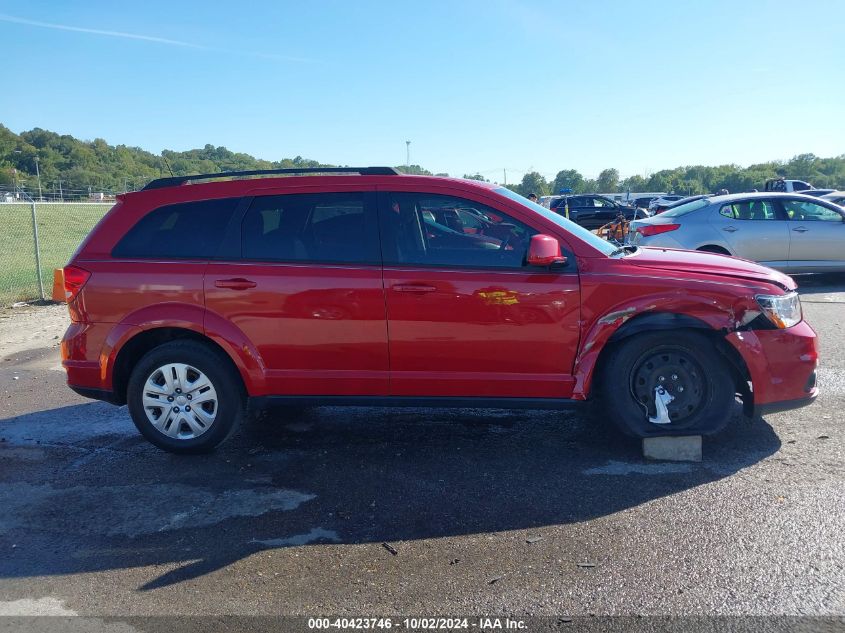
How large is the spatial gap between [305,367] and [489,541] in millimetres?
1894

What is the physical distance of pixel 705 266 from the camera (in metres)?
4.99

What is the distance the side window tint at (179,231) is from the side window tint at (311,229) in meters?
0.21

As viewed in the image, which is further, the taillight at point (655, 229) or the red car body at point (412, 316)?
the taillight at point (655, 229)

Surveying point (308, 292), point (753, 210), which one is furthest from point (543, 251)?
point (753, 210)

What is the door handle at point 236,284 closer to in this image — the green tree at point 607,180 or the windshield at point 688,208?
the windshield at point 688,208

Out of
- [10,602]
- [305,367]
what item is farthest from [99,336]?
[10,602]

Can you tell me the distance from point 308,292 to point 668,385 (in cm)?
253

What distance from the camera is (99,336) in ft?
16.7

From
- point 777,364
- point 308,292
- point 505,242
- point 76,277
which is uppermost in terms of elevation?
point 505,242

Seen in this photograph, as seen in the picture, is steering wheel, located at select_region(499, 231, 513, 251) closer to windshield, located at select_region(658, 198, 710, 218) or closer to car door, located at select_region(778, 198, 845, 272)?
windshield, located at select_region(658, 198, 710, 218)

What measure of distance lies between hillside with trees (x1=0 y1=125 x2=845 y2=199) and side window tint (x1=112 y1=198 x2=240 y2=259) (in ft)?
2.26

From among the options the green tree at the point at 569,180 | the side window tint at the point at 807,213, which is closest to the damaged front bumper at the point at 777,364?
the side window tint at the point at 807,213

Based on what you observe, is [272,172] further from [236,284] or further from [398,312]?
[398,312]

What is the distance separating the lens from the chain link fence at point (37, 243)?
41.6ft
